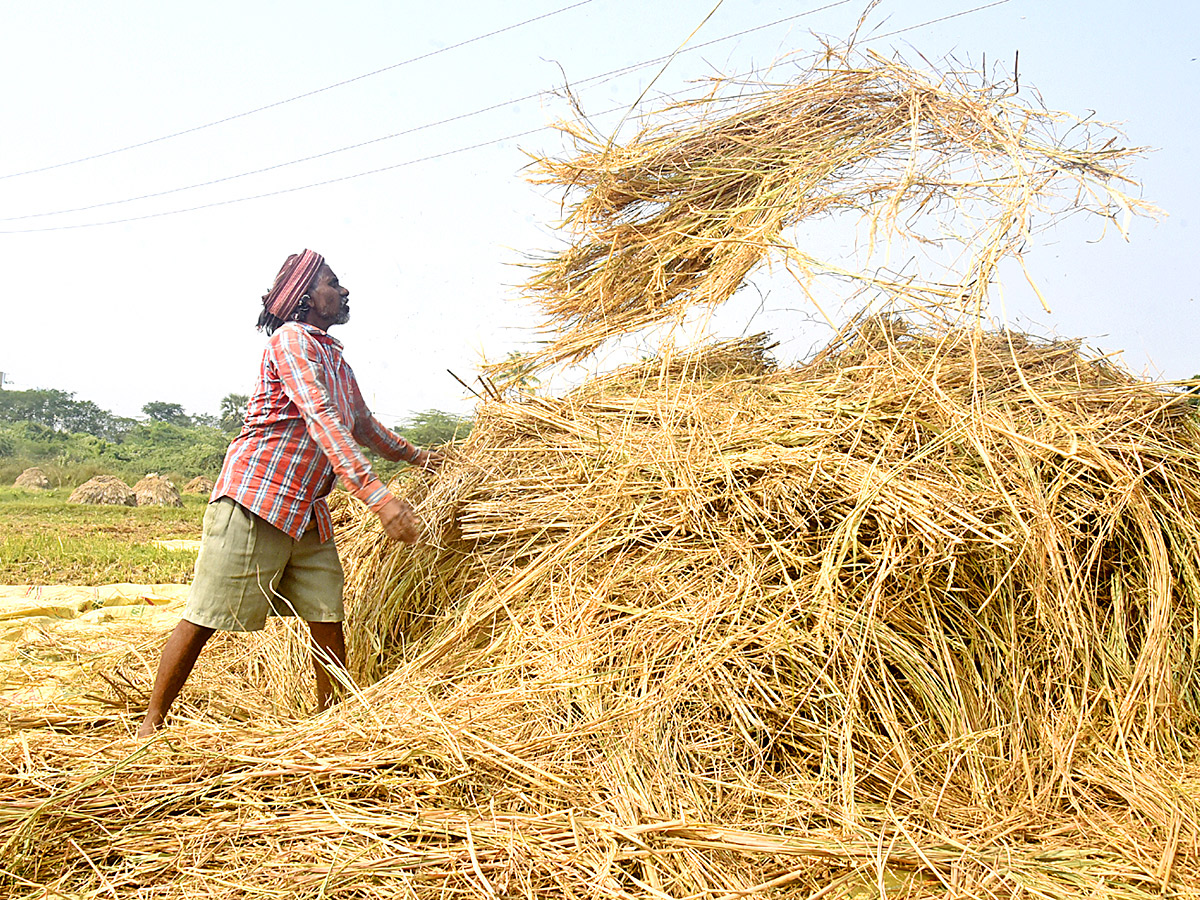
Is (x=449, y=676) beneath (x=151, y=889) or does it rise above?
above

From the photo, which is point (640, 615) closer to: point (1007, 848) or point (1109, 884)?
point (1007, 848)

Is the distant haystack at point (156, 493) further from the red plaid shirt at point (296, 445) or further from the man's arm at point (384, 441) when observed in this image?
the red plaid shirt at point (296, 445)

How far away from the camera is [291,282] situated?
2730 mm

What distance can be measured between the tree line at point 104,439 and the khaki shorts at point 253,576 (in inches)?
600

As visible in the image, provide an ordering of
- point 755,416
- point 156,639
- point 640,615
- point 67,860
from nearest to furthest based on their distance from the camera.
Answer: point 67,860, point 640,615, point 755,416, point 156,639

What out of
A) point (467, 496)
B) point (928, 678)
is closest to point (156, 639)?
point (467, 496)

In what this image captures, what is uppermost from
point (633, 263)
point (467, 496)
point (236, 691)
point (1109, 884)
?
point (633, 263)

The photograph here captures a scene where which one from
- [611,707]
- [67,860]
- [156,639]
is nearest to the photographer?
[67,860]

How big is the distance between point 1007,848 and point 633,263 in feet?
8.23

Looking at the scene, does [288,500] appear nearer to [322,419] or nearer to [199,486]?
[322,419]

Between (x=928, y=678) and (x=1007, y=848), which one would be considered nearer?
(x=1007, y=848)

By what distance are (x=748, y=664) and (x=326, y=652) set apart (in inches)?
55.3

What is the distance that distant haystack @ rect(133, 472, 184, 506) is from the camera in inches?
631

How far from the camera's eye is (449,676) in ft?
8.30
